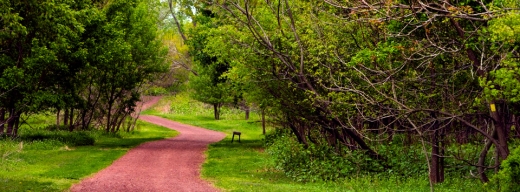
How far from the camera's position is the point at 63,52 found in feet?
91.9

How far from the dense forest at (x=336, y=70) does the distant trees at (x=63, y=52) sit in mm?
81

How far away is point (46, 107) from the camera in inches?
1177

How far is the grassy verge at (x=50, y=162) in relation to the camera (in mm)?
16969

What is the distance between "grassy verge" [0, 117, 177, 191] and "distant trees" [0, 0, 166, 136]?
159 cm

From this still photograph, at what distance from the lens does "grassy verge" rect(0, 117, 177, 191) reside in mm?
16969

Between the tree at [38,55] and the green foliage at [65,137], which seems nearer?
the tree at [38,55]

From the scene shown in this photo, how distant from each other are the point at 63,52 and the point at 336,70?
1421 cm

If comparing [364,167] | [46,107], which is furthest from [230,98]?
[364,167]

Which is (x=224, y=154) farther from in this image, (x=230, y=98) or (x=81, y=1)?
(x=81, y=1)

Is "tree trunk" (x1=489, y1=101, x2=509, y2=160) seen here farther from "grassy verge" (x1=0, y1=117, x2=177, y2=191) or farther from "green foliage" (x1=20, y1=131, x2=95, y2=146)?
"green foliage" (x1=20, y1=131, x2=95, y2=146)

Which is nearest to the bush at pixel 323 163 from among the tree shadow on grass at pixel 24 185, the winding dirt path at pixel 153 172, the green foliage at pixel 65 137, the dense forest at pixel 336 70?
the dense forest at pixel 336 70

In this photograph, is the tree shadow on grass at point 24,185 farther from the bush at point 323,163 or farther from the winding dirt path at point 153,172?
the bush at point 323,163

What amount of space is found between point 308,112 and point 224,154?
8.24m

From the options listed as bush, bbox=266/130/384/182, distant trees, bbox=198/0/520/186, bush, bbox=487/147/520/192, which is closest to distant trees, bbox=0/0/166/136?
distant trees, bbox=198/0/520/186
